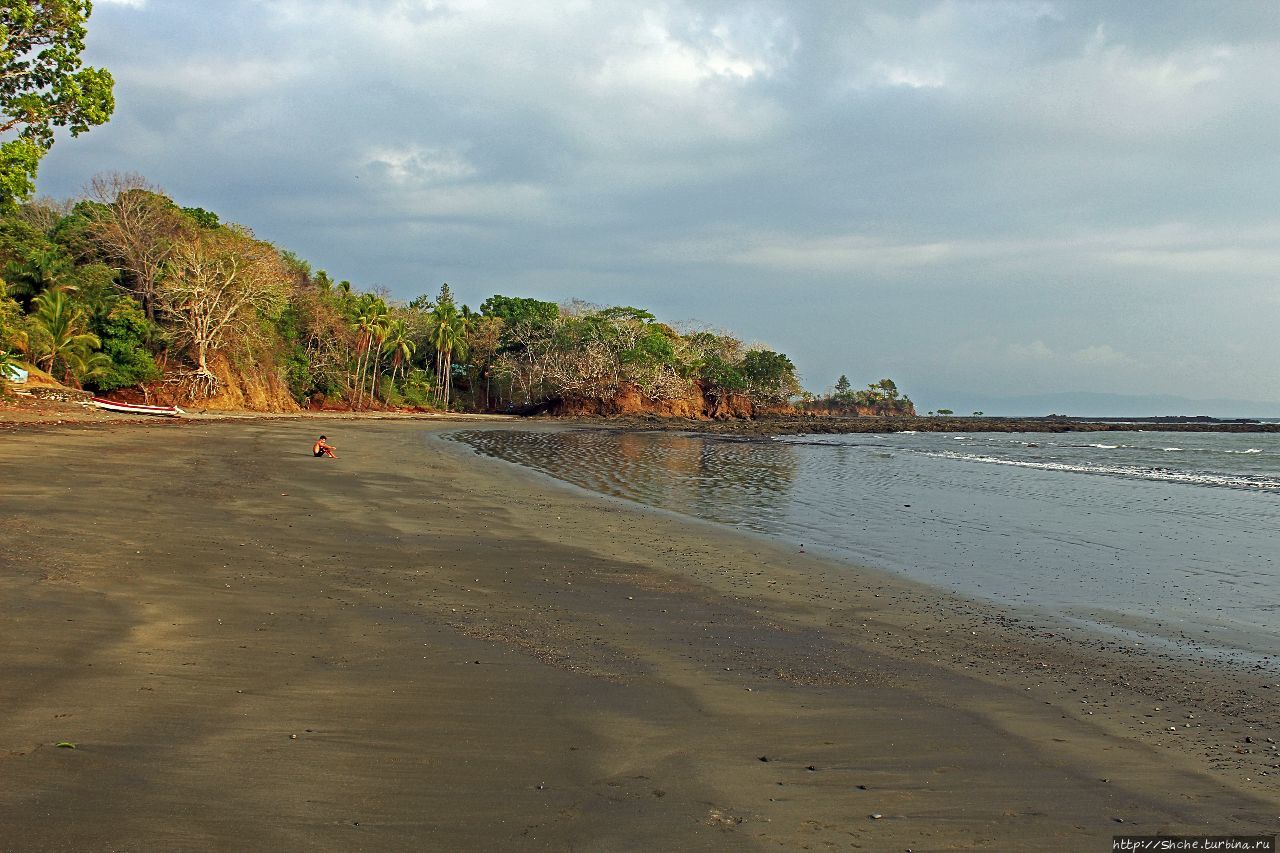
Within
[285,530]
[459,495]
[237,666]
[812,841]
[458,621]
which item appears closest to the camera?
[812,841]

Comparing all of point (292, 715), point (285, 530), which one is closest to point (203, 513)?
point (285, 530)

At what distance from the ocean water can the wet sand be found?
1507 mm

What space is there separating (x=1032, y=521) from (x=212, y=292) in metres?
41.9

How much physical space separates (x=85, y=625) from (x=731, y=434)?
4643 centimetres

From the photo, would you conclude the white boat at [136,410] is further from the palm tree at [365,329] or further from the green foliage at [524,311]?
the green foliage at [524,311]

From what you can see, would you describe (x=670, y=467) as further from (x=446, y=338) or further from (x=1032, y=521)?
(x=446, y=338)

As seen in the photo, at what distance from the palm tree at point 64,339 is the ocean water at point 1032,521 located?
19.6 meters

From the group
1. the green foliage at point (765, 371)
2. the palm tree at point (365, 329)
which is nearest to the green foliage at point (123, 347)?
the palm tree at point (365, 329)

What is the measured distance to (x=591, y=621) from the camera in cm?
707

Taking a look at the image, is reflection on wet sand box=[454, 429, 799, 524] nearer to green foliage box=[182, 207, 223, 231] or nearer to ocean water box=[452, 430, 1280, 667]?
ocean water box=[452, 430, 1280, 667]

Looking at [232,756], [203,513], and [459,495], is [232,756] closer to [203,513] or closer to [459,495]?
[203,513]

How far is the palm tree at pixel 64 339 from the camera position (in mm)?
34469

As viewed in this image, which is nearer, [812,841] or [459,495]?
[812,841]

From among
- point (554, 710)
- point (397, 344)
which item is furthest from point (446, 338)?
point (554, 710)
